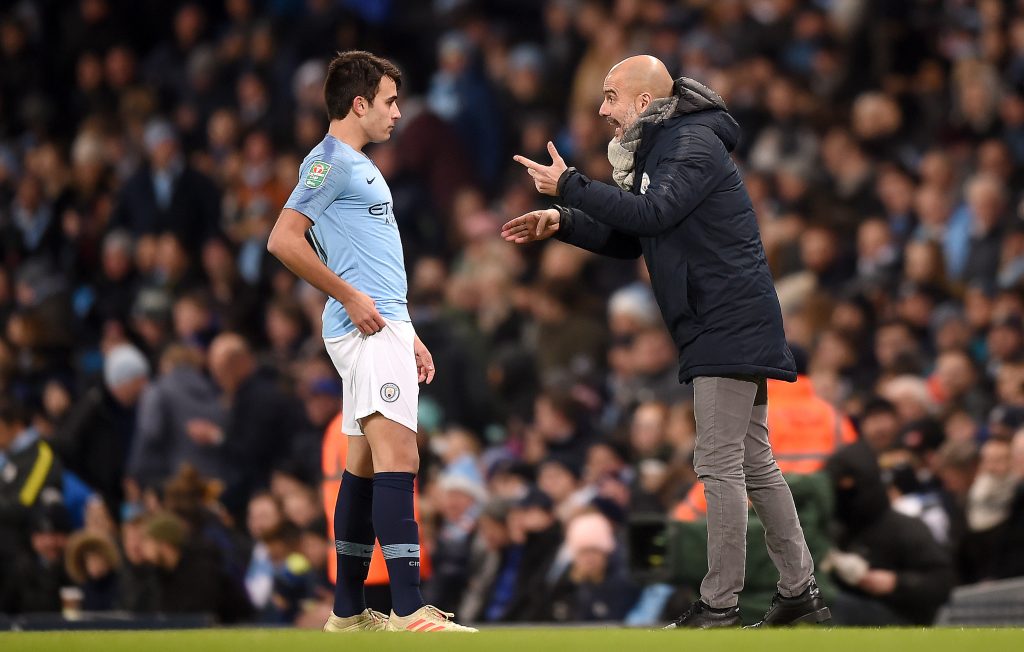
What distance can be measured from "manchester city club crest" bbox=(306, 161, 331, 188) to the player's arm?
12 cm

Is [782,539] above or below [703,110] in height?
below

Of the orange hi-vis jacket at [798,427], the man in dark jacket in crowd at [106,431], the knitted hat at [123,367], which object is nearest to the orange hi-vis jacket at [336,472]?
the orange hi-vis jacket at [798,427]

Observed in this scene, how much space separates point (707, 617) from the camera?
605 centimetres

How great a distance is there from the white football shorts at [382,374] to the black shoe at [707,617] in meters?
1.15

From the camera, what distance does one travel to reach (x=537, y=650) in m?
4.87

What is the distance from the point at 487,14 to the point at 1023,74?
5.91 meters

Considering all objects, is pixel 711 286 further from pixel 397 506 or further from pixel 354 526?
pixel 354 526

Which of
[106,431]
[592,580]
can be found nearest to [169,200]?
[106,431]

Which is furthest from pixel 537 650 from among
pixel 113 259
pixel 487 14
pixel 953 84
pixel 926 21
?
pixel 487 14

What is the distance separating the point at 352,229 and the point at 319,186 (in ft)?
0.67

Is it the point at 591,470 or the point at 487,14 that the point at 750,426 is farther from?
the point at 487,14

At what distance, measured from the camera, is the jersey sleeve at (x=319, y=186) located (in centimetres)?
607

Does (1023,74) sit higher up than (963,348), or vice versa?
(1023,74)

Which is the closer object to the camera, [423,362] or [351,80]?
[351,80]
